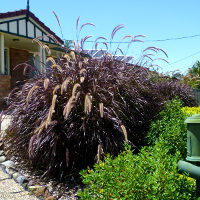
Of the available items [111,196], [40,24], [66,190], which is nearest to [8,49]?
[40,24]

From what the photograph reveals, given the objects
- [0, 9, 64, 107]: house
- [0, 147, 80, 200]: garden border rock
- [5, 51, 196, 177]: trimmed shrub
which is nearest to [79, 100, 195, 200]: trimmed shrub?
[5, 51, 196, 177]: trimmed shrub

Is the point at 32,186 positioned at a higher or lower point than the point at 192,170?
lower

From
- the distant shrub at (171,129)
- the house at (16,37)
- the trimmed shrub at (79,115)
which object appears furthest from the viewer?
the house at (16,37)

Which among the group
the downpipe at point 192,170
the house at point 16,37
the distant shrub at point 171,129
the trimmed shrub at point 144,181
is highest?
the house at point 16,37

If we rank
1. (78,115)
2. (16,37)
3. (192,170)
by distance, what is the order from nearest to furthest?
(192,170)
(78,115)
(16,37)

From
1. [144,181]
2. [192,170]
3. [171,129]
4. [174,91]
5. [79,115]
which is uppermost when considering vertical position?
[174,91]

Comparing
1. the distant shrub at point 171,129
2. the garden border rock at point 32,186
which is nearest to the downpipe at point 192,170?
the distant shrub at point 171,129

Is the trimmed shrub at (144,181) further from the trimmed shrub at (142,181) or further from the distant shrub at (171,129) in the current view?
the distant shrub at (171,129)

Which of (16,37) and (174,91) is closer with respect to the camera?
(174,91)

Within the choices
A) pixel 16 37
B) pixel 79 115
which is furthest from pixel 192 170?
pixel 16 37

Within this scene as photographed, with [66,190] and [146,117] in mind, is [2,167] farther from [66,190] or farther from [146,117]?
[146,117]

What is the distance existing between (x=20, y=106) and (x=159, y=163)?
2.67 m

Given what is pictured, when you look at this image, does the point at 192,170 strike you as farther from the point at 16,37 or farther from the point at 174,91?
the point at 16,37

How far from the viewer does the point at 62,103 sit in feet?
12.7
